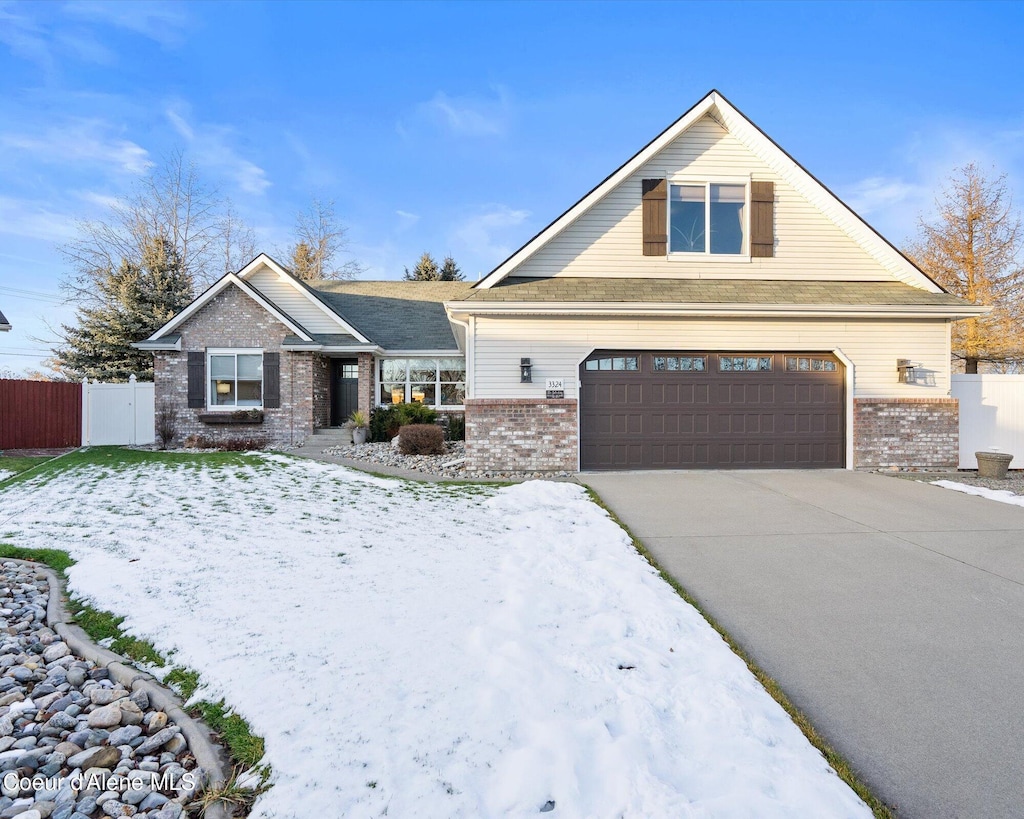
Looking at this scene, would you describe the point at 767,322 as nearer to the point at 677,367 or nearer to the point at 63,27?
the point at 677,367

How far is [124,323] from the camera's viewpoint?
2145 cm

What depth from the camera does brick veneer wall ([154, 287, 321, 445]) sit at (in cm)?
1510

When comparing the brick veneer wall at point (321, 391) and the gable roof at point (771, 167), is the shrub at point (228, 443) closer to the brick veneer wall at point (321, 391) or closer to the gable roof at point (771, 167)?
the brick veneer wall at point (321, 391)

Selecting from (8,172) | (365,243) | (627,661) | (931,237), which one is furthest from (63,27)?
(931,237)

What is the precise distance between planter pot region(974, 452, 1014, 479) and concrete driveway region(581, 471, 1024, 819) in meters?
3.00

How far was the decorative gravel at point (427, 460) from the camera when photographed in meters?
9.62

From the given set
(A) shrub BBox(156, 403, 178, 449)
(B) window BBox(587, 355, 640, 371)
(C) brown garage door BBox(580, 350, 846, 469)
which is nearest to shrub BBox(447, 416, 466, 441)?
(C) brown garage door BBox(580, 350, 846, 469)

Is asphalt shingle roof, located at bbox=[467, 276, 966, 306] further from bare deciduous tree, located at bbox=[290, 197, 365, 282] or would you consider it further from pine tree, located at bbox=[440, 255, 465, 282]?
bare deciduous tree, located at bbox=[290, 197, 365, 282]

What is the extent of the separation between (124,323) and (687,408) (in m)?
22.9

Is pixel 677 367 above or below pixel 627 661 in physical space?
above

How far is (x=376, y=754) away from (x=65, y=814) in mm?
1137

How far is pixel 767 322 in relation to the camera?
388 inches

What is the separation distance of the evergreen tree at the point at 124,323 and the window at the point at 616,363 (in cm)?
2024

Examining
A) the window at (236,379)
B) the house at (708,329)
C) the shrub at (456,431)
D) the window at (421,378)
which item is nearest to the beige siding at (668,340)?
the house at (708,329)
